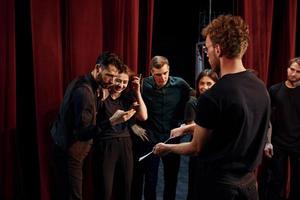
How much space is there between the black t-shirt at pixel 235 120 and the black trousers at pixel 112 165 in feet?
3.25

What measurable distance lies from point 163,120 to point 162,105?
3.9 inches

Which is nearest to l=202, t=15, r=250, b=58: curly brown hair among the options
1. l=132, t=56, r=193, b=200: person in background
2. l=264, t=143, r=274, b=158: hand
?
l=132, t=56, r=193, b=200: person in background

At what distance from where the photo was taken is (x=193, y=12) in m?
4.32

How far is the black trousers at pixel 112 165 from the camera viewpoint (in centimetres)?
257

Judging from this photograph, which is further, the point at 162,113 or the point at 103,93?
the point at 162,113

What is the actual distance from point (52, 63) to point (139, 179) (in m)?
1.00

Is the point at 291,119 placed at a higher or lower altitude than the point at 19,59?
lower

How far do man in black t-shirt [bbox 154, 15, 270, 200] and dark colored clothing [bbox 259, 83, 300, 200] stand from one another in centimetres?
146

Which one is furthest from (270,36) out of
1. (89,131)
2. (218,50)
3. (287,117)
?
(218,50)

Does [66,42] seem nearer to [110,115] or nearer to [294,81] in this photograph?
[110,115]

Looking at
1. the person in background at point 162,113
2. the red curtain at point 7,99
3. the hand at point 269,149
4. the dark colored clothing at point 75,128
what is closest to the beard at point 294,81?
the hand at point 269,149

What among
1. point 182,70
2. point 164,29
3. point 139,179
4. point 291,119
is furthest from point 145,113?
point 182,70

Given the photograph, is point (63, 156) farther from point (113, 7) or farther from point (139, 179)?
point (113, 7)

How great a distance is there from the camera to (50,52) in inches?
108
